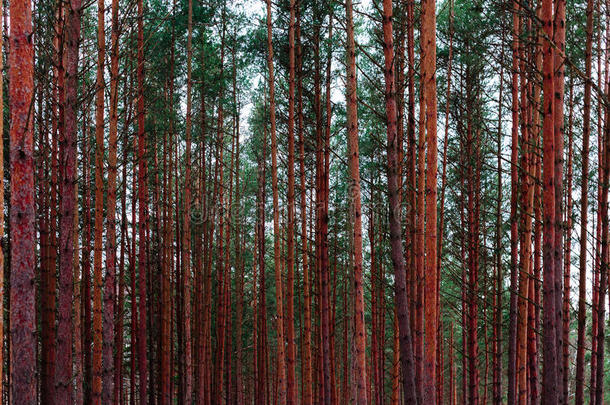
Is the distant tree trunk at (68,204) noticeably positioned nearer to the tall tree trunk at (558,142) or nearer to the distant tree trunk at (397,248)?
the distant tree trunk at (397,248)

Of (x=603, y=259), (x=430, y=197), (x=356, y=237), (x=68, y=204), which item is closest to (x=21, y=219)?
(x=68, y=204)

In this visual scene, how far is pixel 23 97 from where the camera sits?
368cm

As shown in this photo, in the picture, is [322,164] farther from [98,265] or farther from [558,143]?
[558,143]

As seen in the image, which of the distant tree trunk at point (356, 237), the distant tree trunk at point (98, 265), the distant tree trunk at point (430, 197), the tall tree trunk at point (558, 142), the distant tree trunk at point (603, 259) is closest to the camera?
the tall tree trunk at point (558, 142)

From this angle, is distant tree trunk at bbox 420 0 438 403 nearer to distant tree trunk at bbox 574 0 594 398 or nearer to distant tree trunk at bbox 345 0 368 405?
distant tree trunk at bbox 345 0 368 405

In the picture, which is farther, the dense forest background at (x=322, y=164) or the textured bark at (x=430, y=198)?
the textured bark at (x=430, y=198)

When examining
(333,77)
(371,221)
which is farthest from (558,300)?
(371,221)

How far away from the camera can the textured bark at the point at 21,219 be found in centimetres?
359

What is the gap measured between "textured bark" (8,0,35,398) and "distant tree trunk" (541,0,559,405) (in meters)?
3.85

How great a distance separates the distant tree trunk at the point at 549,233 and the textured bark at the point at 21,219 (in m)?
3.85

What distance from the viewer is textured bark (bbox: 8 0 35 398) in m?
3.59

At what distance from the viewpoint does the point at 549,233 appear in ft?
14.0

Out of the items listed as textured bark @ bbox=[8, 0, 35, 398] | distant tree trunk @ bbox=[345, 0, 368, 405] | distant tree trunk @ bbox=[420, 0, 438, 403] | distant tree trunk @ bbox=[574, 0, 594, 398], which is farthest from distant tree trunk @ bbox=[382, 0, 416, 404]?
textured bark @ bbox=[8, 0, 35, 398]

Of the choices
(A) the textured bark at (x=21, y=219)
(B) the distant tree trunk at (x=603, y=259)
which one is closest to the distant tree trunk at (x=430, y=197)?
(B) the distant tree trunk at (x=603, y=259)
